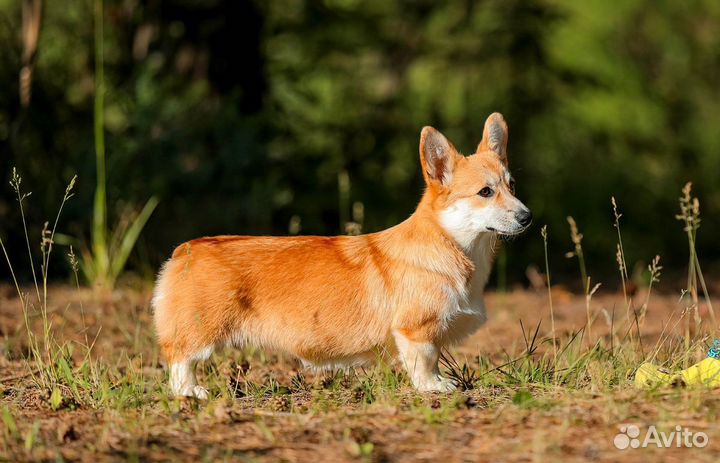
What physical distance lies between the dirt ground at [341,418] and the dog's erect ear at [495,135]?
105cm

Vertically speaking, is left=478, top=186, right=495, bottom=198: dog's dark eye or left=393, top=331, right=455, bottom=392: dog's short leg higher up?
left=478, top=186, right=495, bottom=198: dog's dark eye

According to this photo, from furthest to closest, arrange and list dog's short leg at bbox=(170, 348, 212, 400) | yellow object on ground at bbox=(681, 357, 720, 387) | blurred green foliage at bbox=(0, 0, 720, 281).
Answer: blurred green foliage at bbox=(0, 0, 720, 281) → dog's short leg at bbox=(170, 348, 212, 400) → yellow object on ground at bbox=(681, 357, 720, 387)

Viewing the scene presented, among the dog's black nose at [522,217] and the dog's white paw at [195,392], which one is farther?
the dog's black nose at [522,217]

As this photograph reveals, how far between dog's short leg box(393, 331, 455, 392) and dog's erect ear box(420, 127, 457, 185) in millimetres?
795

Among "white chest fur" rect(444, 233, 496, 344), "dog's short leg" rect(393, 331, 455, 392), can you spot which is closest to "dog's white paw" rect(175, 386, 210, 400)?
"dog's short leg" rect(393, 331, 455, 392)

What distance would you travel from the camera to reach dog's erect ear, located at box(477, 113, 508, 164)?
16.1 ft

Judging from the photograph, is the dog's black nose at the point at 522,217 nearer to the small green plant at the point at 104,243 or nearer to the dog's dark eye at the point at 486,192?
the dog's dark eye at the point at 486,192

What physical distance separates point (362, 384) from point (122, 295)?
3.29 m

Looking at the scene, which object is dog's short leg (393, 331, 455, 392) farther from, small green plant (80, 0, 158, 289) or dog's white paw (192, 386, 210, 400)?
small green plant (80, 0, 158, 289)

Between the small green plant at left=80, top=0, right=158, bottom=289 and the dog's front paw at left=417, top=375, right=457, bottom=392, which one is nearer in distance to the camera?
the dog's front paw at left=417, top=375, right=457, bottom=392

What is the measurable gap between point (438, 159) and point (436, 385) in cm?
108

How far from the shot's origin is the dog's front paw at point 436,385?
4.32m

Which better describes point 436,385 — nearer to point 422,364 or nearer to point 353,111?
point 422,364
